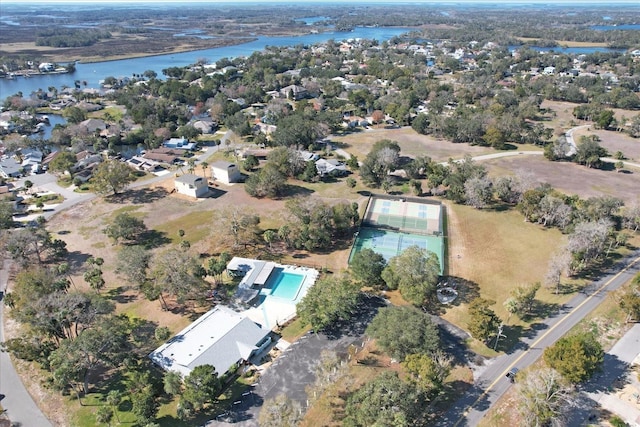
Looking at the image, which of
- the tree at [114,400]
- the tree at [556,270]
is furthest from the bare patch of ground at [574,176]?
the tree at [114,400]

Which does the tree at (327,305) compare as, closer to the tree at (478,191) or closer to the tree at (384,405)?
the tree at (384,405)

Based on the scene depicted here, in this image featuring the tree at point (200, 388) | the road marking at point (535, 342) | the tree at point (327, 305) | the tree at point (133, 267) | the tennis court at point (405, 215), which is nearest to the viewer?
the tree at point (200, 388)

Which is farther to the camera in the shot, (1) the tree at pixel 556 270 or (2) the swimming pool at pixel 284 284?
(2) the swimming pool at pixel 284 284

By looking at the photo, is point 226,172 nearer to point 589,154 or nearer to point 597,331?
point 597,331

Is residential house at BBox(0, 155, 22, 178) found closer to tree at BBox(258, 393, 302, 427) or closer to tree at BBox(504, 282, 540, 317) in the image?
tree at BBox(258, 393, 302, 427)

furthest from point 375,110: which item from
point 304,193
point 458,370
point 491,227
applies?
point 458,370

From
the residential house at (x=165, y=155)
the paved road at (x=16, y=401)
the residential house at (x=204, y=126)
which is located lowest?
the paved road at (x=16, y=401)

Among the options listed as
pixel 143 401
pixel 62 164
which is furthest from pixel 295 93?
pixel 143 401
